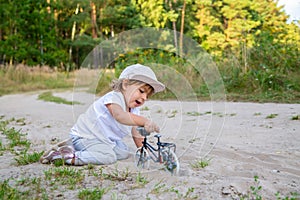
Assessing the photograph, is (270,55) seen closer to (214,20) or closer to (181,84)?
(181,84)

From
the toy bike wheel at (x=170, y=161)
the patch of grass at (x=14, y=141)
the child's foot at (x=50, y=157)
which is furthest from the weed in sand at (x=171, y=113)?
the patch of grass at (x=14, y=141)

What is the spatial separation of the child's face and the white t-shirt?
12cm

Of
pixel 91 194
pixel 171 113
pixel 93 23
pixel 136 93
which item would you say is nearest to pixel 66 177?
pixel 91 194

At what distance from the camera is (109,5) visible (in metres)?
24.7

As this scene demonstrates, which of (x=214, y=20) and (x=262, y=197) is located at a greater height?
(x=214, y=20)

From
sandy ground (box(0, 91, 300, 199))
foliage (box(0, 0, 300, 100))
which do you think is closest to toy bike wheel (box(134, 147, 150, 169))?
sandy ground (box(0, 91, 300, 199))

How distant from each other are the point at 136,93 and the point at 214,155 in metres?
0.97

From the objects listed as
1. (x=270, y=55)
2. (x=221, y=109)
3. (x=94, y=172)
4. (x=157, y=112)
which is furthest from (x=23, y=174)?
(x=270, y=55)

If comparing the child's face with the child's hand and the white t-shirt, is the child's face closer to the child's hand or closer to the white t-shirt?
the white t-shirt

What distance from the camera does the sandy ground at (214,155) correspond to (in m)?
2.12

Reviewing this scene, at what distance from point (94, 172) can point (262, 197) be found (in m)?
1.17

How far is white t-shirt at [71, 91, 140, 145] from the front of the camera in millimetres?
2844

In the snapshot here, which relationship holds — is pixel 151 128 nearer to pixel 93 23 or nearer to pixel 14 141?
pixel 14 141

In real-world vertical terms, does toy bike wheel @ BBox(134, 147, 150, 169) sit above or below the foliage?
below
